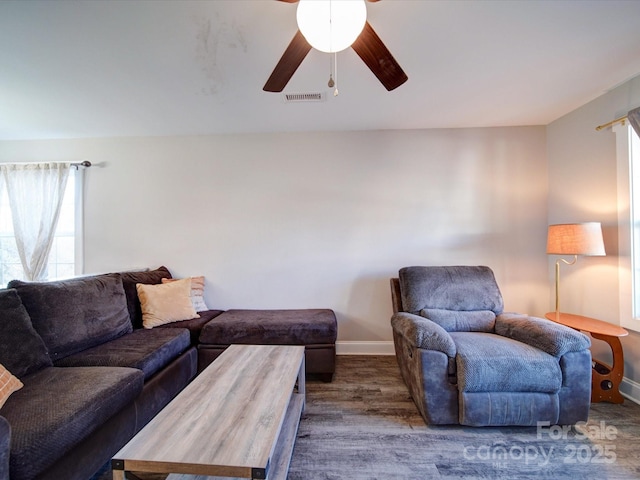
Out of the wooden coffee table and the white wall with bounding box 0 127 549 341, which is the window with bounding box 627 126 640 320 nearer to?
the white wall with bounding box 0 127 549 341

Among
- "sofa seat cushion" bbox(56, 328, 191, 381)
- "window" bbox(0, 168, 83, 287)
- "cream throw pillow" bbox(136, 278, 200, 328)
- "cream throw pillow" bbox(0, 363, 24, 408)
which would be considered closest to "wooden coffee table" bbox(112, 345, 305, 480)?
"sofa seat cushion" bbox(56, 328, 191, 381)

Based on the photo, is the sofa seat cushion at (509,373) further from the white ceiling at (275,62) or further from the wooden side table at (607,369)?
the white ceiling at (275,62)

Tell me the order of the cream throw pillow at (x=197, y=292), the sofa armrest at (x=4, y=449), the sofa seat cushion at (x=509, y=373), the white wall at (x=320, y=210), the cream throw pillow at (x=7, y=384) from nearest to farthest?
the sofa armrest at (x=4, y=449) < the cream throw pillow at (x=7, y=384) < the sofa seat cushion at (x=509, y=373) < the cream throw pillow at (x=197, y=292) < the white wall at (x=320, y=210)

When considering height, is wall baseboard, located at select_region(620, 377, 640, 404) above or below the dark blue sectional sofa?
below

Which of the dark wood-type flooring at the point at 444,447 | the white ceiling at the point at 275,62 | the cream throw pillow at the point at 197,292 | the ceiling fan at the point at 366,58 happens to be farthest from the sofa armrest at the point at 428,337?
the cream throw pillow at the point at 197,292

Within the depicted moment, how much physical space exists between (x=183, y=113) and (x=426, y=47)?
2.18 m

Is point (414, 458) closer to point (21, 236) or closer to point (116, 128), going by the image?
point (116, 128)

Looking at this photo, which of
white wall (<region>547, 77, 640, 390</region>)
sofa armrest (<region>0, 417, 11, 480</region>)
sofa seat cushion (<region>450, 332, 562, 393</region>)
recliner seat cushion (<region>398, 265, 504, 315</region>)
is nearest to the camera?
sofa armrest (<region>0, 417, 11, 480</region>)

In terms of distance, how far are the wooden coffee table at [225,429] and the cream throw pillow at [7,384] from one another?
0.77 metres

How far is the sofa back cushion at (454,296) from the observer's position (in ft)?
7.25

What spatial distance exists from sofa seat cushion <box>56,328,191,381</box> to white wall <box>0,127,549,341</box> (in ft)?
2.80

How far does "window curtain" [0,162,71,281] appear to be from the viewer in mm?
2902

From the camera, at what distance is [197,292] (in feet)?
9.30

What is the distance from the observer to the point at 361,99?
7.50ft
